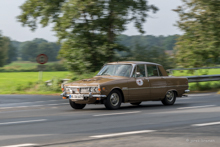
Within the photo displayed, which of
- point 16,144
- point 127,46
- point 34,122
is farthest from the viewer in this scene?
point 127,46

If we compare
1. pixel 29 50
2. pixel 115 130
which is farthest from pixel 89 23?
pixel 29 50

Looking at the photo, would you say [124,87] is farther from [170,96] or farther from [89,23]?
[89,23]

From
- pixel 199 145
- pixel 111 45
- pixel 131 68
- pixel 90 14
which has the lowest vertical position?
pixel 199 145

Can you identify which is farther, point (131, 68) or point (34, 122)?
point (131, 68)

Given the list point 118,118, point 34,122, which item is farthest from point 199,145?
point 34,122

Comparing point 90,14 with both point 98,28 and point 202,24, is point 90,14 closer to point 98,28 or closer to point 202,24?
point 98,28

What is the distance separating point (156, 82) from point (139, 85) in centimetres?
92

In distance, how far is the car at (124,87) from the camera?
12.1 meters

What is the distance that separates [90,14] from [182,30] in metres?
8.72

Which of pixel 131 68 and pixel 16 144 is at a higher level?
pixel 131 68

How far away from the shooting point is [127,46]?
26047mm

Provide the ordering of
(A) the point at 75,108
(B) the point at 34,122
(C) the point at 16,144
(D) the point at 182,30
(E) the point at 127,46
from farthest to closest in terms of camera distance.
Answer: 1. (D) the point at 182,30
2. (E) the point at 127,46
3. (A) the point at 75,108
4. (B) the point at 34,122
5. (C) the point at 16,144

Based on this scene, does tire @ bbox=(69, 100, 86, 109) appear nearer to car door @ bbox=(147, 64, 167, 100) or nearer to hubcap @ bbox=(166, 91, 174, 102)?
car door @ bbox=(147, 64, 167, 100)

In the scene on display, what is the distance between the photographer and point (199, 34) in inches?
1067
